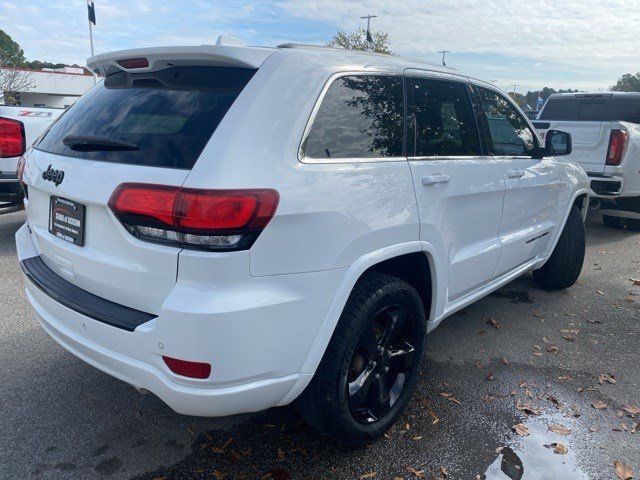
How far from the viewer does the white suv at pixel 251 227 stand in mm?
1906

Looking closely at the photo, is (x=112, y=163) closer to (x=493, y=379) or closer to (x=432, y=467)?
(x=432, y=467)

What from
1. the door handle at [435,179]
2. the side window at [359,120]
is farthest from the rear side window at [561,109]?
the side window at [359,120]

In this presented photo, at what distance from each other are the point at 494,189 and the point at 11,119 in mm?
4909

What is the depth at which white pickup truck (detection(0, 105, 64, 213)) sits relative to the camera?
212 inches

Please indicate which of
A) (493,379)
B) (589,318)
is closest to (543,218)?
(589,318)

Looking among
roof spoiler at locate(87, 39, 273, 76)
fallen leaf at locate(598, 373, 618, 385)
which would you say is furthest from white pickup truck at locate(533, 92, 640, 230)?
roof spoiler at locate(87, 39, 273, 76)

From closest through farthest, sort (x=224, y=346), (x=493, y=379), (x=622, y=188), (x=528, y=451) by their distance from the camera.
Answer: (x=224, y=346) < (x=528, y=451) < (x=493, y=379) < (x=622, y=188)

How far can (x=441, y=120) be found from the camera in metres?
3.05

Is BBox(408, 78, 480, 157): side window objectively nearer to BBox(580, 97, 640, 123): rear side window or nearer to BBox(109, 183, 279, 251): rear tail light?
BBox(109, 183, 279, 251): rear tail light

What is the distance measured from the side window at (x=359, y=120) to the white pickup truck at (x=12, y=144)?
4.01m

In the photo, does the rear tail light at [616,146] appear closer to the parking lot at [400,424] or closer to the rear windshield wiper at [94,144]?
the parking lot at [400,424]

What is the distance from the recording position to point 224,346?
189 centimetres

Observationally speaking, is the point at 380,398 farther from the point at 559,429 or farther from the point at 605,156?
the point at 605,156

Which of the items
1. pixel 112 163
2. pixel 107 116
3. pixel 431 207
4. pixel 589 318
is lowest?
pixel 589 318
